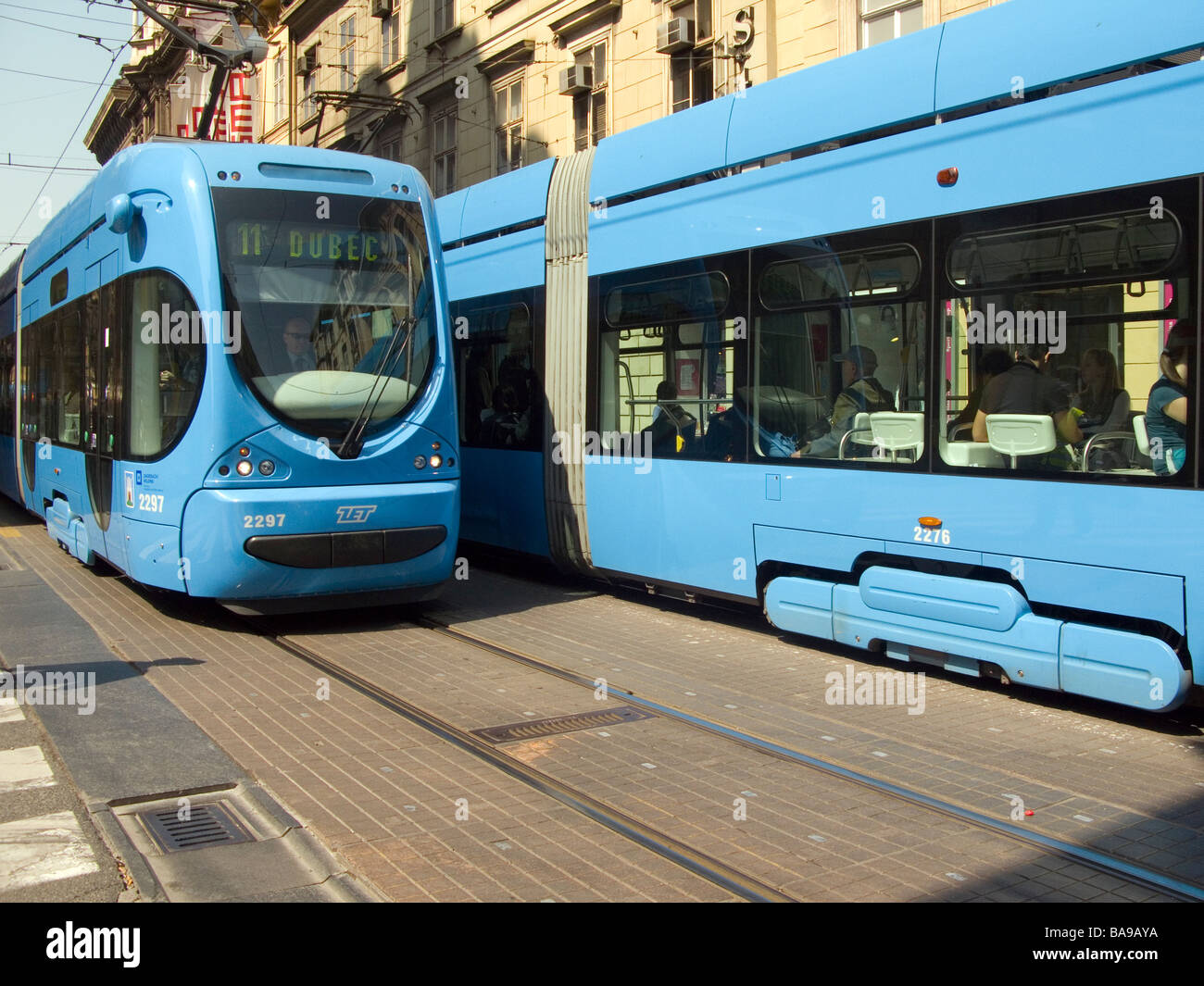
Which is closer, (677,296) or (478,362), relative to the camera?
(677,296)

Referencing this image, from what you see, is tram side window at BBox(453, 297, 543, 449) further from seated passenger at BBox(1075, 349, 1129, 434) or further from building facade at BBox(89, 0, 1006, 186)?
seated passenger at BBox(1075, 349, 1129, 434)

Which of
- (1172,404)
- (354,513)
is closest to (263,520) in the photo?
(354,513)

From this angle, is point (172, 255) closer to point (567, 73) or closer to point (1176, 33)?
point (1176, 33)

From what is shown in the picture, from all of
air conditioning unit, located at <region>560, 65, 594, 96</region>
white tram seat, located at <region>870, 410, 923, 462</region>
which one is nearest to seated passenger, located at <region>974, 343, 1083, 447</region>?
white tram seat, located at <region>870, 410, 923, 462</region>

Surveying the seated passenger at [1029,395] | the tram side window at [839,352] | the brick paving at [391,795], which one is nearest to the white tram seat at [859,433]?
the tram side window at [839,352]

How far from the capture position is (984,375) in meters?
6.54

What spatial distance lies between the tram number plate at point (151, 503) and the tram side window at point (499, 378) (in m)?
3.31

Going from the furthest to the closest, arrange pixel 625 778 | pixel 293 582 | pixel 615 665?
pixel 293 582
pixel 615 665
pixel 625 778

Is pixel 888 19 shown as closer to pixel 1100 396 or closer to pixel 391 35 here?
pixel 1100 396

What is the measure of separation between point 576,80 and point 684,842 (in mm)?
17789

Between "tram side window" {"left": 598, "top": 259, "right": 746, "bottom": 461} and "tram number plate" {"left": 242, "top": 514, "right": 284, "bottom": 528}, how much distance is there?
269 cm

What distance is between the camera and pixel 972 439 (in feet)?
21.7
